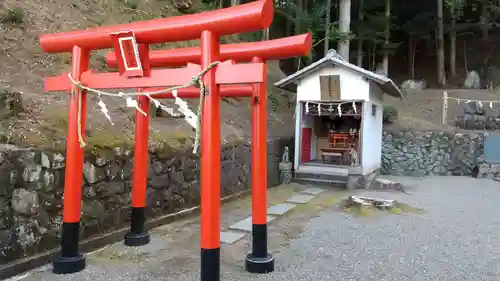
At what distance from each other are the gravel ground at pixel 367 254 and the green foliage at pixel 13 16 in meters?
7.66

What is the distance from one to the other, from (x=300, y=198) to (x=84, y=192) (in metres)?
5.71

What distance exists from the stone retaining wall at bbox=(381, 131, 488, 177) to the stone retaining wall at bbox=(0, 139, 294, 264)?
1026 centimetres

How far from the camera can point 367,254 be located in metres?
5.47

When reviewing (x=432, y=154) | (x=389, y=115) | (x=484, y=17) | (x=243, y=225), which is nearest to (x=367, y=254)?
(x=243, y=225)

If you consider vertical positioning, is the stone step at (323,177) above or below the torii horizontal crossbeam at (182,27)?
below

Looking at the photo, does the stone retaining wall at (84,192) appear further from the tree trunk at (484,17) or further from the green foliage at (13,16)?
the tree trunk at (484,17)

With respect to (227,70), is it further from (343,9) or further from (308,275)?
(343,9)

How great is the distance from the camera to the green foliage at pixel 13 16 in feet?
31.9

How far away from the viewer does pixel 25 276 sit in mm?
4344

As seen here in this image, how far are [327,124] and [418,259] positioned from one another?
989 centimetres

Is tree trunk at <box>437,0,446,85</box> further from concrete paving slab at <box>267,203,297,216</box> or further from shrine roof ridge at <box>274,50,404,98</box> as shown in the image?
concrete paving slab at <box>267,203,297,216</box>

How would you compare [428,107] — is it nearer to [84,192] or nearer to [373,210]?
[373,210]

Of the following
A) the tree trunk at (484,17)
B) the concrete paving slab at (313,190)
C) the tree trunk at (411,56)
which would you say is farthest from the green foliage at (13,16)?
the tree trunk at (484,17)

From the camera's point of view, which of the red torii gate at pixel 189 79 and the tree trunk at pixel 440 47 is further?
the tree trunk at pixel 440 47
